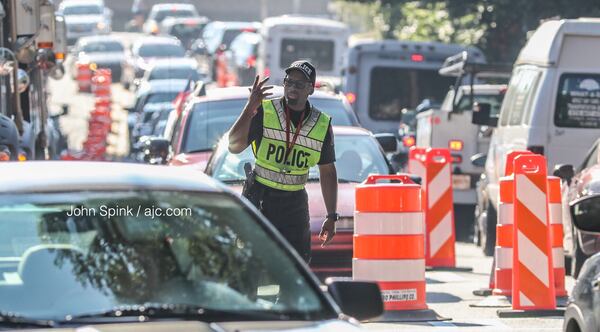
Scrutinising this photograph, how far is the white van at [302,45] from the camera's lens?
37688 millimetres

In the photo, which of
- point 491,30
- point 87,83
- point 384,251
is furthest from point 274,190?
point 87,83

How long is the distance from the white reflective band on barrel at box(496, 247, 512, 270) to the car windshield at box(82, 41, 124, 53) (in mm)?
40479

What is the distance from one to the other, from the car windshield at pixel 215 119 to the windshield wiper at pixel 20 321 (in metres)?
9.76

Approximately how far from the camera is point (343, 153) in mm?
14008

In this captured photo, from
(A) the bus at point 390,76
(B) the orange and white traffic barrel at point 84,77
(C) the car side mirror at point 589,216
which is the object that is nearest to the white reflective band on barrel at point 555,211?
(C) the car side mirror at point 589,216

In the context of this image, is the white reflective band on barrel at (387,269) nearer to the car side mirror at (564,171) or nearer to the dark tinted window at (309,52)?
the car side mirror at (564,171)

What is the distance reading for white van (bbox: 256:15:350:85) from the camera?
124 feet

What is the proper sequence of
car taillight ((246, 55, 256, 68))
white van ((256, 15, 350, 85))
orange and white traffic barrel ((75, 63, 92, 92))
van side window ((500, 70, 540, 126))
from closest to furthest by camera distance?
van side window ((500, 70, 540, 126)), car taillight ((246, 55, 256, 68)), white van ((256, 15, 350, 85)), orange and white traffic barrel ((75, 63, 92, 92))

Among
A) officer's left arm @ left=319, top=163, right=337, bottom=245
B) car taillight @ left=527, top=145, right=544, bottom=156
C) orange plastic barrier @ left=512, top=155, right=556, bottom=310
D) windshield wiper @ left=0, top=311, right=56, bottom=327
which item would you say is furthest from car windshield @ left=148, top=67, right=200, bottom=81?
windshield wiper @ left=0, top=311, right=56, bottom=327

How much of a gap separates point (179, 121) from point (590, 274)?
8.99 meters

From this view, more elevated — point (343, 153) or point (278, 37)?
point (343, 153)

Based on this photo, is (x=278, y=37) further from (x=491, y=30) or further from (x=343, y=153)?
(x=343, y=153)

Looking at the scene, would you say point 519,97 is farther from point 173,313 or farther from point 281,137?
point 173,313

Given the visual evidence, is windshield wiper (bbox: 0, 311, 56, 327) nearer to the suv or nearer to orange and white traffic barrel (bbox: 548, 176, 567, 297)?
orange and white traffic barrel (bbox: 548, 176, 567, 297)
